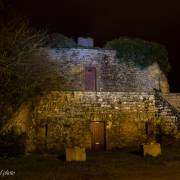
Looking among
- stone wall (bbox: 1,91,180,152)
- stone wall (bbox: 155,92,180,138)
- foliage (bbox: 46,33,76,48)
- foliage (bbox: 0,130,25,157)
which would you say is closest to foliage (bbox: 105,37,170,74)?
foliage (bbox: 46,33,76,48)

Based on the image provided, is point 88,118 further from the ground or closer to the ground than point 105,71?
closer to the ground

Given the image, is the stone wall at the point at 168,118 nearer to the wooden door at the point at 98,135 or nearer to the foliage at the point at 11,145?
the wooden door at the point at 98,135

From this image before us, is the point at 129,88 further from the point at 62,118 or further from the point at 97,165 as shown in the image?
the point at 97,165

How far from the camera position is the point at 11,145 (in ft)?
45.8

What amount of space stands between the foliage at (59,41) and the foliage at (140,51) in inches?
109

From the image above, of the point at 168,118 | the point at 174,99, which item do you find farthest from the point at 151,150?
the point at 174,99

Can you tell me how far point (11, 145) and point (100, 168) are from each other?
5.28m

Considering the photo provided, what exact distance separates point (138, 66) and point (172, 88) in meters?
9.34

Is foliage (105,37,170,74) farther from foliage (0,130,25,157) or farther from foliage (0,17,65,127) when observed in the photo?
foliage (0,130,25,157)

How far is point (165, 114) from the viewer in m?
17.0

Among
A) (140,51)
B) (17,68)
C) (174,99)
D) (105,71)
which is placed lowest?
(174,99)

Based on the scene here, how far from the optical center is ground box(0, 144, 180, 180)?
9.01 m

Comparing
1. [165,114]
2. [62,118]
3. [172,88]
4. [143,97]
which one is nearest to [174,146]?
[165,114]

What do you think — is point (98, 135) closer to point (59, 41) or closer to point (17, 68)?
point (17, 68)
